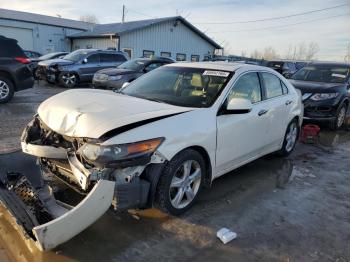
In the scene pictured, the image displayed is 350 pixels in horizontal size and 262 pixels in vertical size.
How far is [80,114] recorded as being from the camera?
3.28m

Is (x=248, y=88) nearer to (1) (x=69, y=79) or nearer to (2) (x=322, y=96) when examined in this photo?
(2) (x=322, y=96)

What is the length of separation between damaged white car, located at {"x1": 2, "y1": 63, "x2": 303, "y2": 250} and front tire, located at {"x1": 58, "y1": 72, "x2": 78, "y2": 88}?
1044 cm

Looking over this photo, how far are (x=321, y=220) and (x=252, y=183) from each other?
1130 mm

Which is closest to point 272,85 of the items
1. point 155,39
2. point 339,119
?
point 339,119

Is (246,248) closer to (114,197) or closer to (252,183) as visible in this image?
(114,197)

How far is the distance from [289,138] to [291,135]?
0.08m

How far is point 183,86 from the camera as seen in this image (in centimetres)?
443

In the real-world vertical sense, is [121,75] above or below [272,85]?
below

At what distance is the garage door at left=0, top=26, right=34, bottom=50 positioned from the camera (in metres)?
29.6

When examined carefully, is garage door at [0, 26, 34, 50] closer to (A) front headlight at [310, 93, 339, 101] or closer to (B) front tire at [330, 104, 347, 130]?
(A) front headlight at [310, 93, 339, 101]

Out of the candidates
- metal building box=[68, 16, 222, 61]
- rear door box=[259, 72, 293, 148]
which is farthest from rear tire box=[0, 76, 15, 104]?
metal building box=[68, 16, 222, 61]

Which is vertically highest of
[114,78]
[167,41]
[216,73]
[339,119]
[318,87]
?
[167,41]

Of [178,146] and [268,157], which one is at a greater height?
[178,146]

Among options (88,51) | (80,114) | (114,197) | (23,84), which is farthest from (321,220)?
(88,51)
